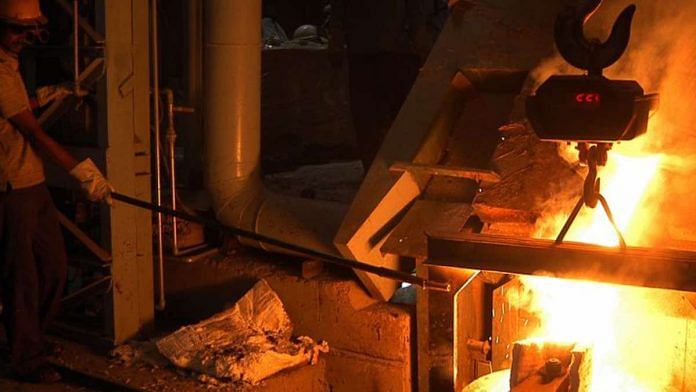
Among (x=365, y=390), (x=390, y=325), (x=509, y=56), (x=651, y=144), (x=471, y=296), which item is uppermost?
(x=509, y=56)

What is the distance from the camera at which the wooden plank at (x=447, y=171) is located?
459 cm

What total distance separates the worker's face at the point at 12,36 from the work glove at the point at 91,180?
26.2 inches

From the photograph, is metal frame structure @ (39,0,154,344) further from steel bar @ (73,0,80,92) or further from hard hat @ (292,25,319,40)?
hard hat @ (292,25,319,40)

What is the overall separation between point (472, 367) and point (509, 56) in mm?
1458

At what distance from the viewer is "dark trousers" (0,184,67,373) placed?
5.06 meters

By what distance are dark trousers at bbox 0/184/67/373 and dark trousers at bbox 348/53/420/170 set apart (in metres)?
2.83

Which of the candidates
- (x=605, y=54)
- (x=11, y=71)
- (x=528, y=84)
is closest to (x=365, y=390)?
(x=528, y=84)

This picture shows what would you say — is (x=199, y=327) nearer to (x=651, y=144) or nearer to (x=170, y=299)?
(x=170, y=299)

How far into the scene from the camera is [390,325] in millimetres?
5324

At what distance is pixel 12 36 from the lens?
4992 millimetres

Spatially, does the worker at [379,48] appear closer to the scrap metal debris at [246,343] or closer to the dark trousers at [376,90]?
the dark trousers at [376,90]

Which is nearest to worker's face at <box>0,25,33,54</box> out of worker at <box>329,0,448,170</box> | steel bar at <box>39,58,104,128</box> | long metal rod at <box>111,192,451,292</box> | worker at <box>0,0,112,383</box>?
worker at <box>0,0,112,383</box>

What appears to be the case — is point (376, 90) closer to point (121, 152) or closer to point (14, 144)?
point (121, 152)

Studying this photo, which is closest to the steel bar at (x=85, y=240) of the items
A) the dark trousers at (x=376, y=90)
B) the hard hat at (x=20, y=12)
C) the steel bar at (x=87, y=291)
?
the steel bar at (x=87, y=291)
